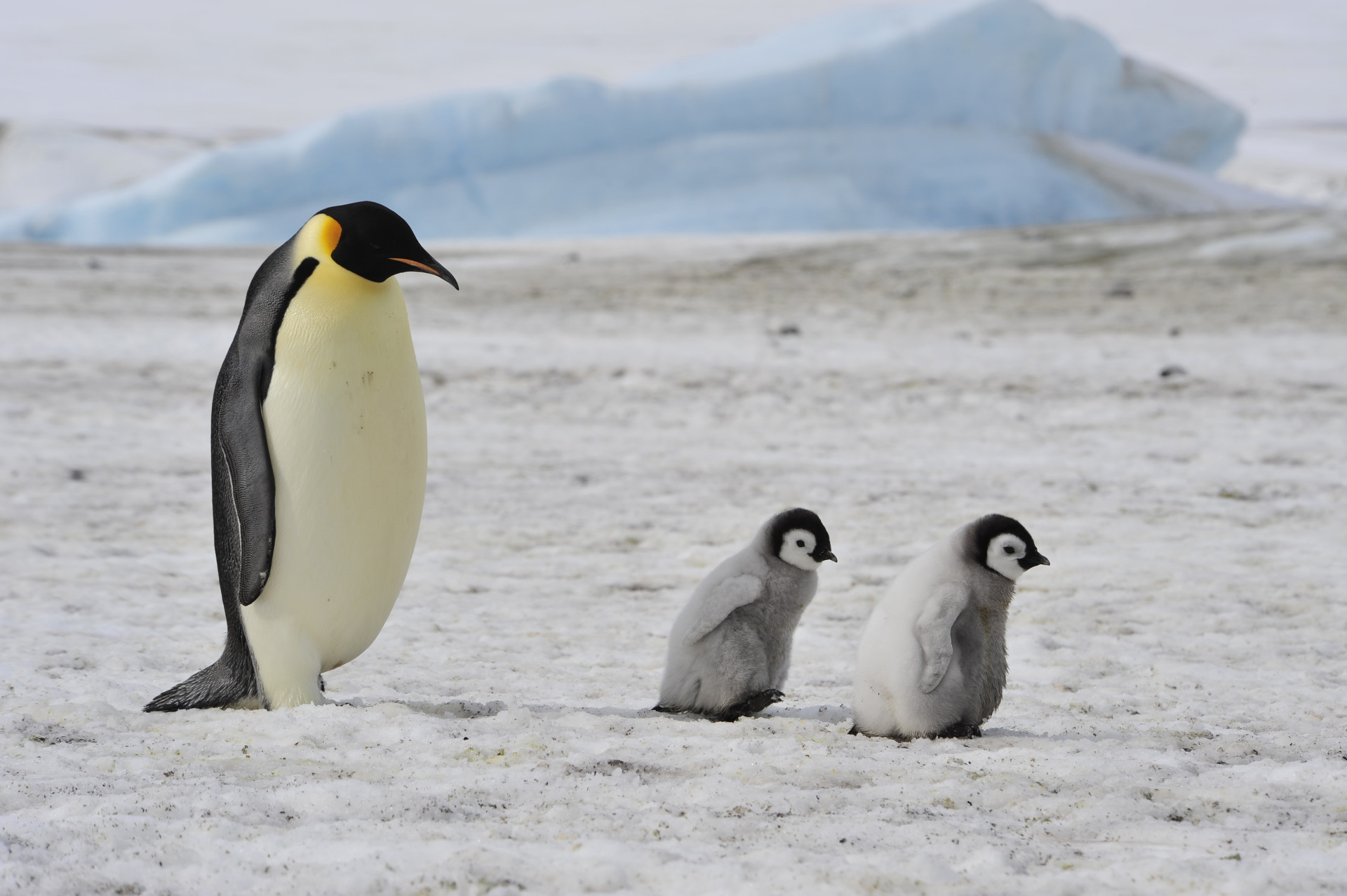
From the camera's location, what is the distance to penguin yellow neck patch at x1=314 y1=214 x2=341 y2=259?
8.75ft

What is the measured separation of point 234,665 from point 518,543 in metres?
1.97

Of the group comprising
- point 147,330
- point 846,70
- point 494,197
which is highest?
point 846,70

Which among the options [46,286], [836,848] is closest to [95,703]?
[836,848]

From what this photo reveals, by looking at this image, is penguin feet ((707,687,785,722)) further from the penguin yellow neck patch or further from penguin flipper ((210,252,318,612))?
the penguin yellow neck patch

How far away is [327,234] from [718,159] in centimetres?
1675

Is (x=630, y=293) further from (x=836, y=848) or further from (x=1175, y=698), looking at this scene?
(x=836, y=848)

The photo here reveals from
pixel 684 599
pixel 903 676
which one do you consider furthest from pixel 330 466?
pixel 684 599

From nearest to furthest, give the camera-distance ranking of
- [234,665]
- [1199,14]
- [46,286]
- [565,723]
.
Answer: [565,723] < [234,665] < [46,286] < [1199,14]

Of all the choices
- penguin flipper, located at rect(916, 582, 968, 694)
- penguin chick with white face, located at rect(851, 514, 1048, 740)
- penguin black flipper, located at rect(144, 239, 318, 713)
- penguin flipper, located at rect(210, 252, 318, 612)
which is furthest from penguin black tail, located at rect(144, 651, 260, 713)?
penguin flipper, located at rect(916, 582, 968, 694)

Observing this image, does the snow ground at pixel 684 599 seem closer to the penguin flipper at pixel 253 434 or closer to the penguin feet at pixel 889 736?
the penguin feet at pixel 889 736

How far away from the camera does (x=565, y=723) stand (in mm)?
2613

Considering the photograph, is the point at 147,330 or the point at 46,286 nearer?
the point at 147,330

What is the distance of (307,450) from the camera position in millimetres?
2715

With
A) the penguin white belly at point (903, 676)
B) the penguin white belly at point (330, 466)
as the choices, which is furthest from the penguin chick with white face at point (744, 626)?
the penguin white belly at point (330, 466)
